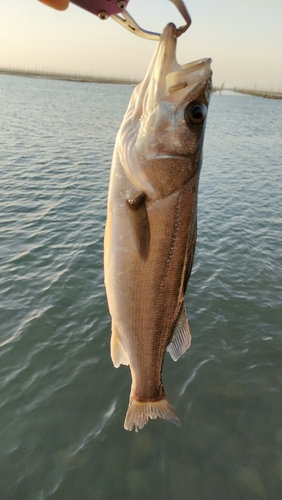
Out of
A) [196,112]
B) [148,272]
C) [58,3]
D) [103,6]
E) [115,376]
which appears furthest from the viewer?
[115,376]

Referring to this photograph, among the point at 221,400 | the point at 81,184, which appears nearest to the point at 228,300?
the point at 221,400

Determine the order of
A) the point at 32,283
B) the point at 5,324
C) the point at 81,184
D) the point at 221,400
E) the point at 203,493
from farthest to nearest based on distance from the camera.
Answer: the point at 81,184 → the point at 32,283 → the point at 5,324 → the point at 221,400 → the point at 203,493

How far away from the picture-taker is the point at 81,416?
4.96m

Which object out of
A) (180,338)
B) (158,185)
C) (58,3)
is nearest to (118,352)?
(180,338)

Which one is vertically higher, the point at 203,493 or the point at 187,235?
the point at 187,235

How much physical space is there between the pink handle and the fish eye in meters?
0.70

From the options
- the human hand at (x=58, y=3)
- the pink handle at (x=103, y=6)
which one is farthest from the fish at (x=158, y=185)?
the human hand at (x=58, y=3)

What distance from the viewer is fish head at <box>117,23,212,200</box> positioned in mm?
2186

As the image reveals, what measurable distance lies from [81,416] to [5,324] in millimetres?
2315

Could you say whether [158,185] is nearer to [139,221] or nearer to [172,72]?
[139,221]

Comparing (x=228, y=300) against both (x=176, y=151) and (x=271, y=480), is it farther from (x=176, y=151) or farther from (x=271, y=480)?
(x=176, y=151)

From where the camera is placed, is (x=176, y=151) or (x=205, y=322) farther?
(x=205, y=322)

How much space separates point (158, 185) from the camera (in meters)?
2.27

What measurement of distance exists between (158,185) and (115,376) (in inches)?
164
